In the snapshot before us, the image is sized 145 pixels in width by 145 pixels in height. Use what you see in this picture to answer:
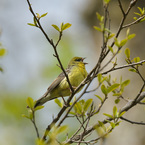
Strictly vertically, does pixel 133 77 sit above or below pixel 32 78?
below

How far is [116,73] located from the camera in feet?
21.2

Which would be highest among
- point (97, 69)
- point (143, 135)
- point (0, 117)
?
point (0, 117)

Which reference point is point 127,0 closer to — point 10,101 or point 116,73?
point 116,73

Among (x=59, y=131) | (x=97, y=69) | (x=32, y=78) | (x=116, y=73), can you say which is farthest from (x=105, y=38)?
(x=32, y=78)

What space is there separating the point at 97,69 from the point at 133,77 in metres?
3.82

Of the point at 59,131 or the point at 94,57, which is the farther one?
the point at 94,57

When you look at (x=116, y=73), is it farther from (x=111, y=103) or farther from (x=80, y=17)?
(x=80, y=17)

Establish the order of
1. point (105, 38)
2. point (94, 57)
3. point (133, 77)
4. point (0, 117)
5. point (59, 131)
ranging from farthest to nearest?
point (0, 117) < point (94, 57) < point (133, 77) < point (105, 38) < point (59, 131)

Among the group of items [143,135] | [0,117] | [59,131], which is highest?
[0,117]

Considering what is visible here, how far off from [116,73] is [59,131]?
490cm

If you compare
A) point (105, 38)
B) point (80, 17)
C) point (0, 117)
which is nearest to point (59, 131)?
point (105, 38)

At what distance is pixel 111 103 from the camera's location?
6.41 m

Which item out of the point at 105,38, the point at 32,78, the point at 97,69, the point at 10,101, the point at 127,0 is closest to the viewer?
the point at 105,38

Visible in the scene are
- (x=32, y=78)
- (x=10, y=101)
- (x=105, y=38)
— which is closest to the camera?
(x=105, y=38)
